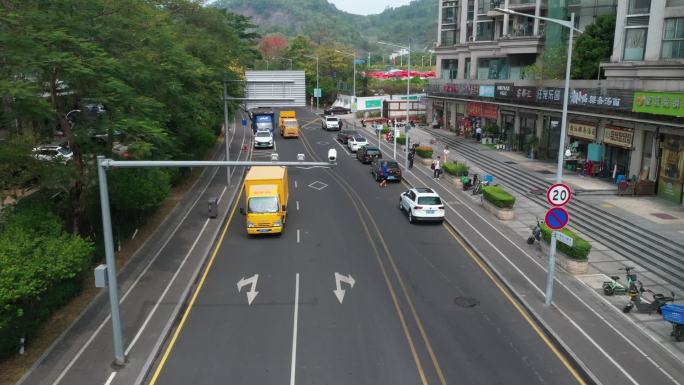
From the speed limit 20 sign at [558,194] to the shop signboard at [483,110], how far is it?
35.4m

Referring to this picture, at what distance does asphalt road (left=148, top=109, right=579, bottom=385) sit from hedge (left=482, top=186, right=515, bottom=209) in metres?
3.83

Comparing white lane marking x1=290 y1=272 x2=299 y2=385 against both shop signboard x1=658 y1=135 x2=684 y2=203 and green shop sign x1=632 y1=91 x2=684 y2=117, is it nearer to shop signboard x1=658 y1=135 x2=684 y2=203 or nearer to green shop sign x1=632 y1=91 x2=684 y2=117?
green shop sign x1=632 y1=91 x2=684 y2=117

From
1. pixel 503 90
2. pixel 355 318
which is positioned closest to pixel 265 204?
pixel 355 318

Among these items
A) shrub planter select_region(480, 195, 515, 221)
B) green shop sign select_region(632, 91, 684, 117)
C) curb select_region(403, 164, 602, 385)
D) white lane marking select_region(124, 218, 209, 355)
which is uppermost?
green shop sign select_region(632, 91, 684, 117)

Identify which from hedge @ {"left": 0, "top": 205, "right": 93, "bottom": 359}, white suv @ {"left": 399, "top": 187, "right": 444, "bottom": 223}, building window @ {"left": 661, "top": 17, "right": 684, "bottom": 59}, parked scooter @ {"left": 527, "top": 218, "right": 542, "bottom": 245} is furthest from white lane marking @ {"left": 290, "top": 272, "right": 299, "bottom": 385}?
building window @ {"left": 661, "top": 17, "right": 684, "bottom": 59}

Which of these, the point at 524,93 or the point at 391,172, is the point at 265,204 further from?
the point at 524,93

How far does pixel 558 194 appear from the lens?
18.2 m

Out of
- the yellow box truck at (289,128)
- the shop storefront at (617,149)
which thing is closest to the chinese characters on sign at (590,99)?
the shop storefront at (617,149)

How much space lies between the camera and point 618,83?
32375 millimetres

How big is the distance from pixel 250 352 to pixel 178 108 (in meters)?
19.1

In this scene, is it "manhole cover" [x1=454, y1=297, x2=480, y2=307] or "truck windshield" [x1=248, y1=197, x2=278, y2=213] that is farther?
"truck windshield" [x1=248, y1=197, x2=278, y2=213]

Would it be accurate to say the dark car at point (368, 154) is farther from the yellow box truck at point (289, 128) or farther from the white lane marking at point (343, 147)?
the yellow box truck at point (289, 128)

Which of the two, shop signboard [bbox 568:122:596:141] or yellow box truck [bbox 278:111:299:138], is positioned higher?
shop signboard [bbox 568:122:596:141]

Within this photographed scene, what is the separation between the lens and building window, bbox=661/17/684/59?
100ft
